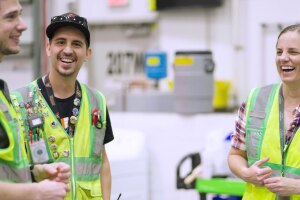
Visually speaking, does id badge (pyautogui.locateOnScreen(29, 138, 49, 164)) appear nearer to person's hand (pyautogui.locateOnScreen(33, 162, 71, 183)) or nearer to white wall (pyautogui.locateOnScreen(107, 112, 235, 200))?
person's hand (pyautogui.locateOnScreen(33, 162, 71, 183))

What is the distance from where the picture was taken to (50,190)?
148 cm

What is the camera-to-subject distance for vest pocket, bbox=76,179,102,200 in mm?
2023

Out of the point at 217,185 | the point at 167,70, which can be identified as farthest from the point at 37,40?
the point at 217,185

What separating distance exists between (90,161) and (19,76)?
3114 millimetres

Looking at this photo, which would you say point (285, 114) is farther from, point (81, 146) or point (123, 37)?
point (123, 37)

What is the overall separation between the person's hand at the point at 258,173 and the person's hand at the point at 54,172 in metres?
0.72

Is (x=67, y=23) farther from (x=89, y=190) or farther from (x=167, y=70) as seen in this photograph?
(x=167, y=70)

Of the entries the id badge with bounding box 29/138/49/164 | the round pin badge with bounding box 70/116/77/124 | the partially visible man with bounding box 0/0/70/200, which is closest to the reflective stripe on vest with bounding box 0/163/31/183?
the partially visible man with bounding box 0/0/70/200

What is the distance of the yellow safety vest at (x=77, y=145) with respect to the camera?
2.01 metres

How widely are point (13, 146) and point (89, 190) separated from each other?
1.88ft

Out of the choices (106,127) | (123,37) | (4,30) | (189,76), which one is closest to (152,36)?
(123,37)

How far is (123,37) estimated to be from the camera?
199 inches

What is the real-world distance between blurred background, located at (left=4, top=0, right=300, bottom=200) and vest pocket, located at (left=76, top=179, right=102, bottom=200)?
116 centimetres

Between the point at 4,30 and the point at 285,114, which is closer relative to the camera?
the point at 4,30
